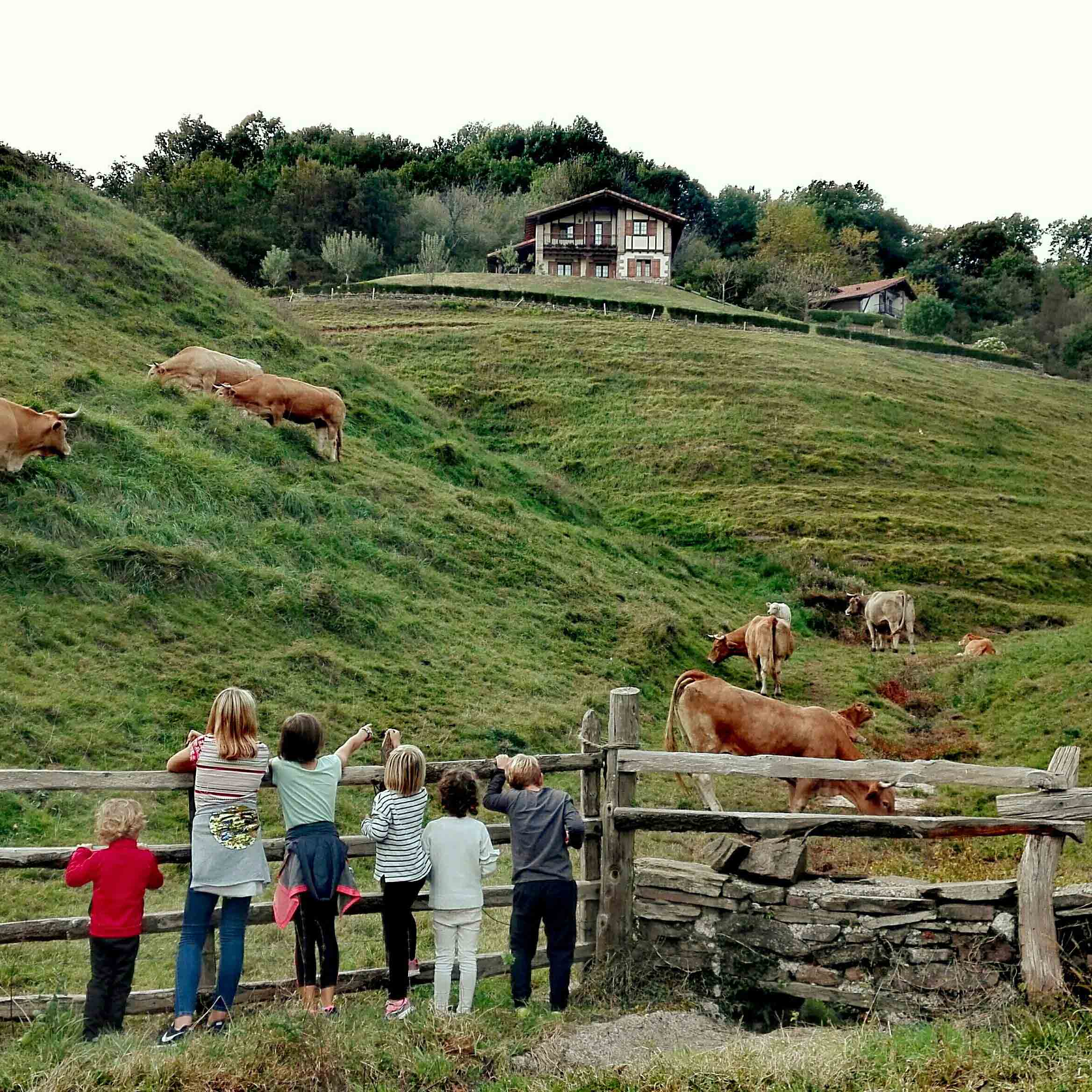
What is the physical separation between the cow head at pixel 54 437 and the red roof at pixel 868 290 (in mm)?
79094

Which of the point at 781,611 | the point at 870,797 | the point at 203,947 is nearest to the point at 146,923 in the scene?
the point at 203,947

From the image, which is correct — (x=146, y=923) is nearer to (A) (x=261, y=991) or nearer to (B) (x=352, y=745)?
(A) (x=261, y=991)

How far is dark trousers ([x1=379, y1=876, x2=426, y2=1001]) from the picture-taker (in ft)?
22.9

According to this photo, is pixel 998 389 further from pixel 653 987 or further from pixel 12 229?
pixel 653 987

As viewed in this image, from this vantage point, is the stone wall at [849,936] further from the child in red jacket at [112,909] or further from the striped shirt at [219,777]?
the child in red jacket at [112,909]

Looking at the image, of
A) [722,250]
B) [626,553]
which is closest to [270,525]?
[626,553]

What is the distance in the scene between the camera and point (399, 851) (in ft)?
22.9

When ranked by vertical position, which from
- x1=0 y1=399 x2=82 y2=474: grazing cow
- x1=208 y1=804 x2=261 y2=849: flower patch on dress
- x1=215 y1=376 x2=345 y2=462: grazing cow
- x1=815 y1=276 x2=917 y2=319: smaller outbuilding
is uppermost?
x1=815 y1=276 x2=917 y2=319: smaller outbuilding

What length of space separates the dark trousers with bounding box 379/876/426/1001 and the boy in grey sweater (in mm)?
690

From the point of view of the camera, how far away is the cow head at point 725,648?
2153 cm

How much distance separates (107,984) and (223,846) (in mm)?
944

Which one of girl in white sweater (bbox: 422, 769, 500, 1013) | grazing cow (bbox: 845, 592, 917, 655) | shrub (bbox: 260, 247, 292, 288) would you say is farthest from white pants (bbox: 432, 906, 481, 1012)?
shrub (bbox: 260, 247, 292, 288)

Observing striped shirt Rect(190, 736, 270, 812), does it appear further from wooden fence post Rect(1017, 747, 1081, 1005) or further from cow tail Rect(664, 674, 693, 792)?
cow tail Rect(664, 674, 693, 792)

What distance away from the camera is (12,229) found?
24.9 m
